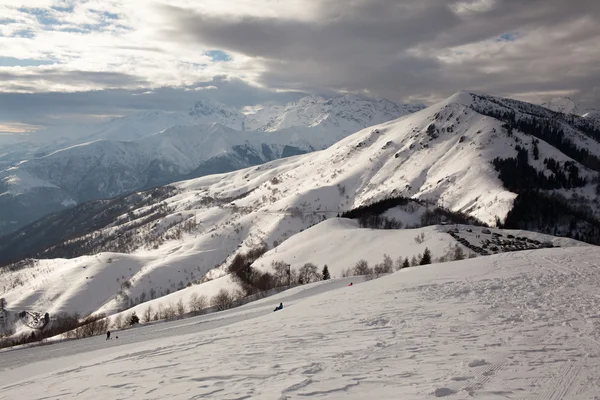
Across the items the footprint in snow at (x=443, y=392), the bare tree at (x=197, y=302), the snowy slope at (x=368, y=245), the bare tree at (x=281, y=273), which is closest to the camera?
the footprint in snow at (x=443, y=392)

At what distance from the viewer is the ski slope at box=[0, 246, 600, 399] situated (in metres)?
11.8

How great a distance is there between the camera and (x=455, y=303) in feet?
77.1

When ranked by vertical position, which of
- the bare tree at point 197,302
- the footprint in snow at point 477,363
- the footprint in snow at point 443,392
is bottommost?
the bare tree at point 197,302

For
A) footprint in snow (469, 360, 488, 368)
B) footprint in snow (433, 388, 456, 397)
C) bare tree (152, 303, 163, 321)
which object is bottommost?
bare tree (152, 303, 163, 321)

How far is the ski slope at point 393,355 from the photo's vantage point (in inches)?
464

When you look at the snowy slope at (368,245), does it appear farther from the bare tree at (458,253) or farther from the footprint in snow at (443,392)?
the footprint in snow at (443,392)

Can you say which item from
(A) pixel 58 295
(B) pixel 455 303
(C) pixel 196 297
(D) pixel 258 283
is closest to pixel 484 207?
(D) pixel 258 283

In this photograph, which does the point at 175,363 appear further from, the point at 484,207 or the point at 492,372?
the point at 484,207

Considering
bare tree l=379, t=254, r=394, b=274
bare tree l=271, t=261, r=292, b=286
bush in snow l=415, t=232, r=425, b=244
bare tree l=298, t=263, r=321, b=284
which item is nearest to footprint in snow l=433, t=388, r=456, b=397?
bare tree l=379, t=254, r=394, b=274

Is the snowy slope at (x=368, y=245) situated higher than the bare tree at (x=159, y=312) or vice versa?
the snowy slope at (x=368, y=245)

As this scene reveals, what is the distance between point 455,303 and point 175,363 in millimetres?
17100

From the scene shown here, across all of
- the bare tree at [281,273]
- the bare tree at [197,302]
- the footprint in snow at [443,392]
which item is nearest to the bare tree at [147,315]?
the bare tree at [197,302]

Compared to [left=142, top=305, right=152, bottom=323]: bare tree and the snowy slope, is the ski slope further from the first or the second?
the snowy slope

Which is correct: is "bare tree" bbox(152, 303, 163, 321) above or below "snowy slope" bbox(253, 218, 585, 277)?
below
